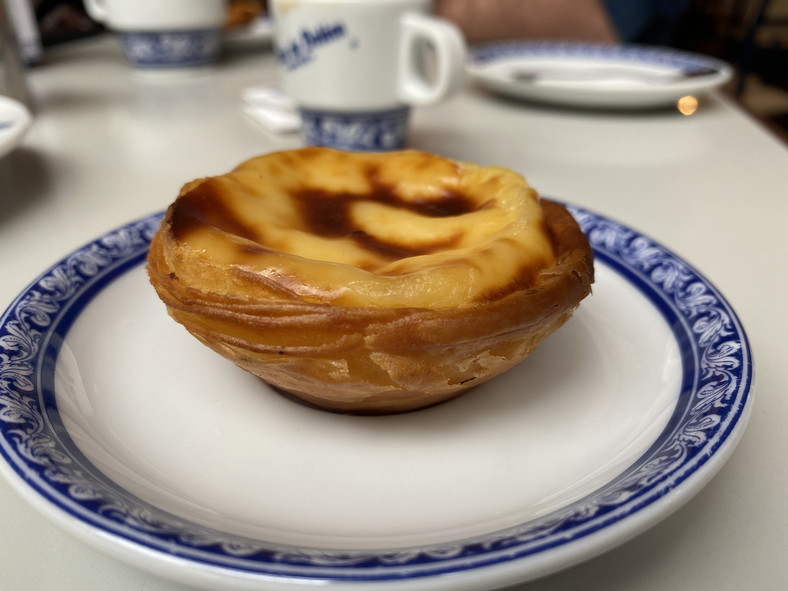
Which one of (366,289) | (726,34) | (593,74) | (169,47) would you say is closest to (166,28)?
(169,47)

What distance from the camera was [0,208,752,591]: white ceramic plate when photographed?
1.51 feet

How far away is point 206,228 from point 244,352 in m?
0.14

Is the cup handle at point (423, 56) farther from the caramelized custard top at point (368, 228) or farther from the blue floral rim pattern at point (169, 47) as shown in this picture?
the blue floral rim pattern at point (169, 47)

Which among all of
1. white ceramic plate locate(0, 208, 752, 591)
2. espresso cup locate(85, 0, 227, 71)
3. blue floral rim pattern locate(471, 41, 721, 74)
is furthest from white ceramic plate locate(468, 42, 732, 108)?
white ceramic plate locate(0, 208, 752, 591)

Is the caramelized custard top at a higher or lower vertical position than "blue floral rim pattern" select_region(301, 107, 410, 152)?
higher

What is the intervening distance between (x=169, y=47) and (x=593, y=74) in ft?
4.63

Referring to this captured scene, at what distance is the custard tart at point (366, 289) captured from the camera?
24.0 inches

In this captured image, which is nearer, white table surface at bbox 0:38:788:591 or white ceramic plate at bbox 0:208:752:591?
white ceramic plate at bbox 0:208:752:591

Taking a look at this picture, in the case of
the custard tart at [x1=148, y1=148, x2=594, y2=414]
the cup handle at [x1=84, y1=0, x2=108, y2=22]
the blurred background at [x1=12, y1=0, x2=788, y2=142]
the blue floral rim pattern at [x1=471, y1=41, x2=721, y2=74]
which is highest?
the cup handle at [x1=84, y1=0, x2=108, y2=22]

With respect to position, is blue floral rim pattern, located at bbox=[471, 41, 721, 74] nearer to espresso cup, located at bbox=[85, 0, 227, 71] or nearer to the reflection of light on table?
the reflection of light on table

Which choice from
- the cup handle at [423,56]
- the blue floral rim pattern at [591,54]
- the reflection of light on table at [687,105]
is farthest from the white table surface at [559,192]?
the cup handle at [423,56]

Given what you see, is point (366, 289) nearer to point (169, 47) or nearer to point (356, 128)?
point (356, 128)

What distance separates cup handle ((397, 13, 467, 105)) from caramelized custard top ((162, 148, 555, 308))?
0.53 metres

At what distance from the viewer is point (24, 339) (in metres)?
0.70
